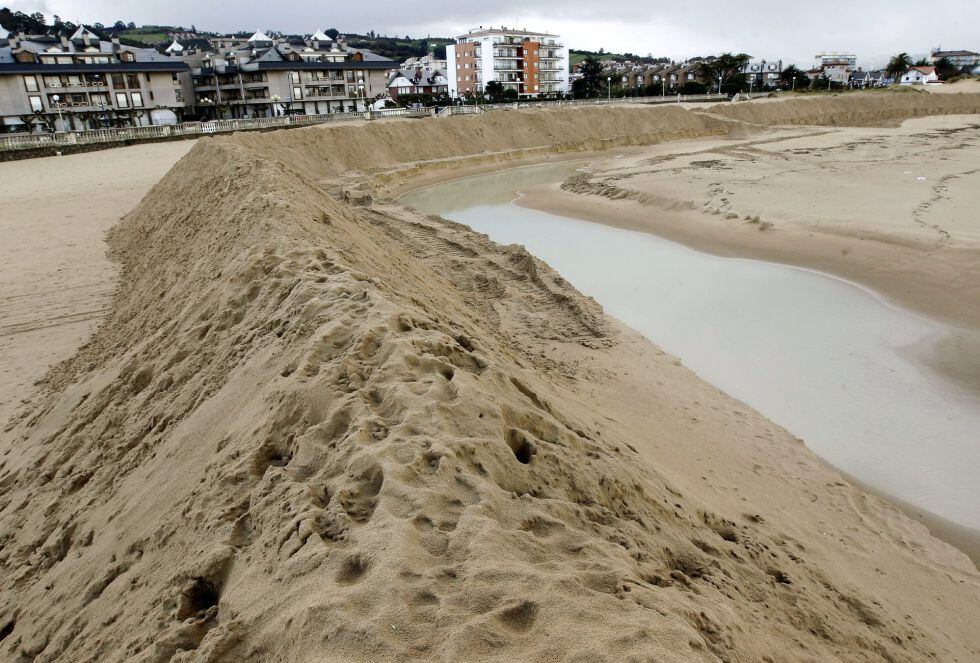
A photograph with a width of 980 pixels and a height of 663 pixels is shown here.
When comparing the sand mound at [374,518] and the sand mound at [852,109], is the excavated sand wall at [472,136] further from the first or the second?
the sand mound at [374,518]

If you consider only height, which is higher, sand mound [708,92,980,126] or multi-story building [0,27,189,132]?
multi-story building [0,27,189,132]

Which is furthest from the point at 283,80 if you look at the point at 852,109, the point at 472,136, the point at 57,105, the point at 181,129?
the point at 852,109

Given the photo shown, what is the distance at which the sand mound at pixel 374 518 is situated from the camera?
11.0 feet

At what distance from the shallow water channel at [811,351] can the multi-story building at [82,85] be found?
4184 cm

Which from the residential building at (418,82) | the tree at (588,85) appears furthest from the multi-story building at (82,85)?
the tree at (588,85)

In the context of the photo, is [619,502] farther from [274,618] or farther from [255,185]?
[255,185]

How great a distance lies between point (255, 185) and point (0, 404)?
19.9ft

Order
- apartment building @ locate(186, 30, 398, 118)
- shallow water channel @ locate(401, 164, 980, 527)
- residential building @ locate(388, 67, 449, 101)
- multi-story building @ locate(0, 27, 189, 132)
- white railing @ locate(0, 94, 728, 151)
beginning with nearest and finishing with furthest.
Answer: shallow water channel @ locate(401, 164, 980, 527) < white railing @ locate(0, 94, 728, 151) < multi-story building @ locate(0, 27, 189, 132) < apartment building @ locate(186, 30, 398, 118) < residential building @ locate(388, 67, 449, 101)

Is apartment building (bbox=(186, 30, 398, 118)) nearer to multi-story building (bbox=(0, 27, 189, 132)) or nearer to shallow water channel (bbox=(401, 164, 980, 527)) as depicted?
multi-story building (bbox=(0, 27, 189, 132))

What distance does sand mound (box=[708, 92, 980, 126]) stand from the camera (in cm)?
5625

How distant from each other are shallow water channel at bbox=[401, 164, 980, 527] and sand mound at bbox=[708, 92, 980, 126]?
43.9m

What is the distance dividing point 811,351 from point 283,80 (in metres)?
54.5

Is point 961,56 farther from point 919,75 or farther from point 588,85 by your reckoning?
point 588,85

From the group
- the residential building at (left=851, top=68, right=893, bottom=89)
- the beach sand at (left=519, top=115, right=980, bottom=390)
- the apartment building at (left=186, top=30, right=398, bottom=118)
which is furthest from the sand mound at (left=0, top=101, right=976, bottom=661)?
the residential building at (left=851, top=68, right=893, bottom=89)
